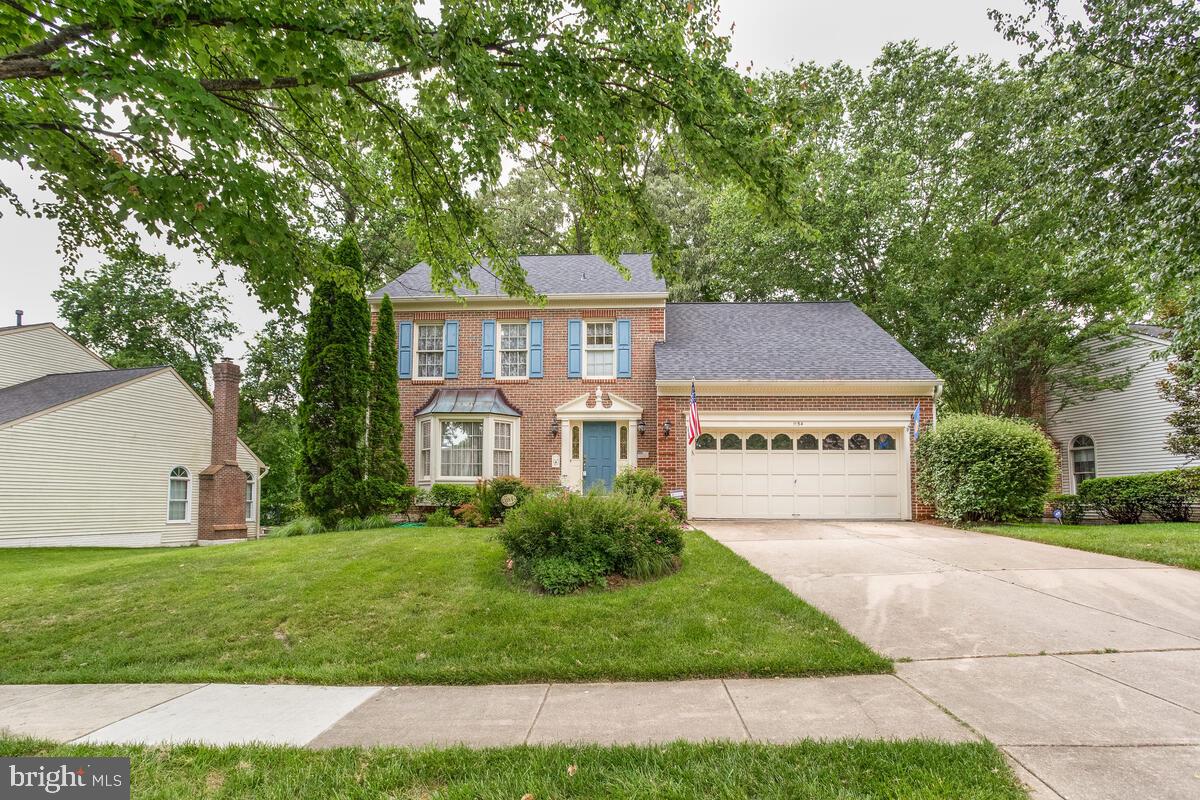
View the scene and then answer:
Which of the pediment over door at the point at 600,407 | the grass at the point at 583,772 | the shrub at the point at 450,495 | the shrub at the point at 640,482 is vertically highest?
the pediment over door at the point at 600,407

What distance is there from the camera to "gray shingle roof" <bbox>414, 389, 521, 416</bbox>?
14.3 meters

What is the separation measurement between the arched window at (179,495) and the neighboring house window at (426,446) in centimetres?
981

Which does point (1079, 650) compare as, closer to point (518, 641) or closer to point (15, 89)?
point (518, 641)

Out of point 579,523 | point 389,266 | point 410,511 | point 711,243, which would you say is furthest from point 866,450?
point 389,266

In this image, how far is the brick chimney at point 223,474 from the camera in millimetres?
18719

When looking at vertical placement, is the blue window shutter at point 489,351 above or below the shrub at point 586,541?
above

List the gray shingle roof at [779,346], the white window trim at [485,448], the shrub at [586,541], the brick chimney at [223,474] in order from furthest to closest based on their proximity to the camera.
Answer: the brick chimney at [223,474], the white window trim at [485,448], the gray shingle roof at [779,346], the shrub at [586,541]

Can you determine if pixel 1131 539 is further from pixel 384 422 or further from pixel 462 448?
pixel 384 422

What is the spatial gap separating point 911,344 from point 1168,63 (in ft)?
44.6

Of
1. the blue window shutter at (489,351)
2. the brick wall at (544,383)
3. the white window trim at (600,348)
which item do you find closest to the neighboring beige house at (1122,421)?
the brick wall at (544,383)

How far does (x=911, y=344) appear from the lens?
1986cm

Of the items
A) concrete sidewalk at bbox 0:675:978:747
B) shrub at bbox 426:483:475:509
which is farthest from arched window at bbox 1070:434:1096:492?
Answer: concrete sidewalk at bbox 0:675:978:747

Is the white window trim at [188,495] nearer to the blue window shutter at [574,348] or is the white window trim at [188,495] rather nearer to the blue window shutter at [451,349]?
the blue window shutter at [451,349]

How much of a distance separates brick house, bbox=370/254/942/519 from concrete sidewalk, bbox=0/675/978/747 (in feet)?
30.2
